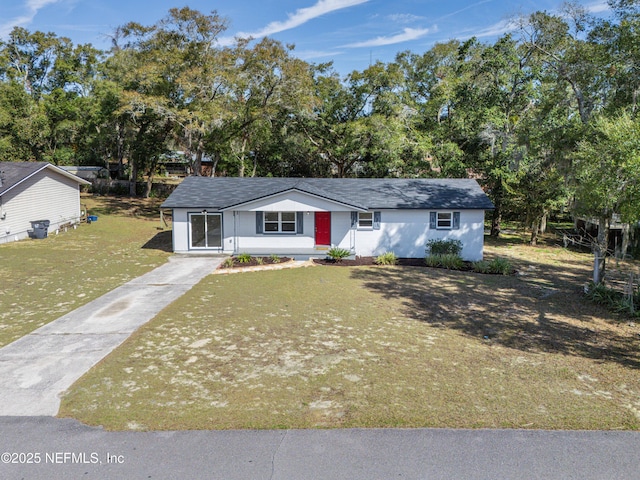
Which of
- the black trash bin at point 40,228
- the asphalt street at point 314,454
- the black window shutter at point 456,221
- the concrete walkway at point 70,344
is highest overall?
the black window shutter at point 456,221

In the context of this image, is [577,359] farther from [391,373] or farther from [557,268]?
[557,268]

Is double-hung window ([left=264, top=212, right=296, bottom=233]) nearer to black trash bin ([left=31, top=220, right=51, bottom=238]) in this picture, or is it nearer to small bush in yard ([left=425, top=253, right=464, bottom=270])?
small bush in yard ([left=425, top=253, right=464, bottom=270])

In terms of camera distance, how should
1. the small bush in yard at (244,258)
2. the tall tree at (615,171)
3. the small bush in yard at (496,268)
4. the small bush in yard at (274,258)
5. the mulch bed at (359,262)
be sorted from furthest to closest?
the mulch bed at (359,262) < the small bush in yard at (274,258) < the small bush in yard at (244,258) < the small bush in yard at (496,268) < the tall tree at (615,171)

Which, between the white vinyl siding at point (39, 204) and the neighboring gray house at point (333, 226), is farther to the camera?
the white vinyl siding at point (39, 204)

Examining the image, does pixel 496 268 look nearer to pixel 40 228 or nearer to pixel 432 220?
pixel 432 220

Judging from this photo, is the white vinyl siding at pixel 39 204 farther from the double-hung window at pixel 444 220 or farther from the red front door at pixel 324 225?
the double-hung window at pixel 444 220

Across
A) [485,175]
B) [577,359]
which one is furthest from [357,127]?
[577,359]

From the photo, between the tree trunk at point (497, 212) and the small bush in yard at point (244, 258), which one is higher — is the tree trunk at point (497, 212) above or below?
above

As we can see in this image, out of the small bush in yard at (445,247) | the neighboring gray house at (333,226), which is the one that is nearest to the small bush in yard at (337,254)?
the neighboring gray house at (333,226)
